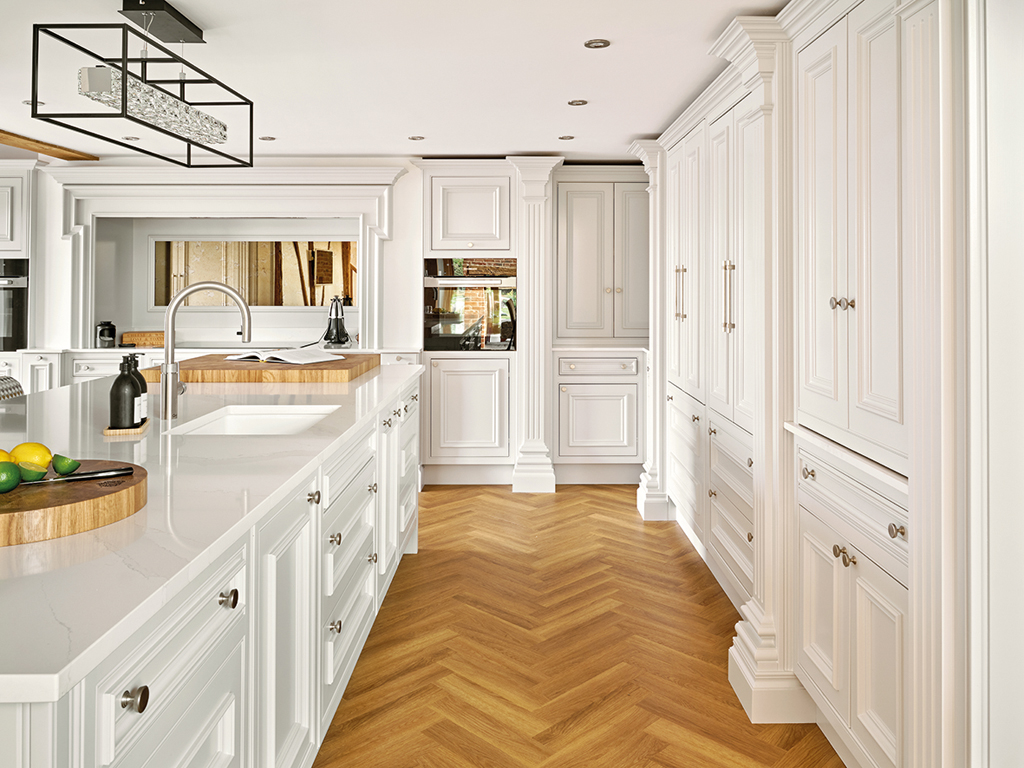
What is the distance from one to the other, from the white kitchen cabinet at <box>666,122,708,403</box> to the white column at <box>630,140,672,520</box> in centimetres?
16

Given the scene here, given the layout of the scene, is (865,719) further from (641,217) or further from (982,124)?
(641,217)

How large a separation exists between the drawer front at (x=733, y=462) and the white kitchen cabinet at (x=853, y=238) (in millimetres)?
579

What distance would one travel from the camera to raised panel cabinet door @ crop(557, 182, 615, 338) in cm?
528

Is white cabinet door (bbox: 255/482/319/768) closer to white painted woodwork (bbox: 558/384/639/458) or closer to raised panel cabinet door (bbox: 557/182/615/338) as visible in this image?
white painted woodwork (bbox: 558/384/639/458)

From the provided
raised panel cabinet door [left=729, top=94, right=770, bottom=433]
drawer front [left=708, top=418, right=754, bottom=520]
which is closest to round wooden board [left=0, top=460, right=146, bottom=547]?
raised panel cabinet door [left=729, top=94, right=770, bottom=433]

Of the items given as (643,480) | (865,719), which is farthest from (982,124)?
(643,480)

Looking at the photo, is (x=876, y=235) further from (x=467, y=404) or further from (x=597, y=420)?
(x=467, y=404)

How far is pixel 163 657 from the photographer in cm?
96

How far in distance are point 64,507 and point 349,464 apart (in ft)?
3.54

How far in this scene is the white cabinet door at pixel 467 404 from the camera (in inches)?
204

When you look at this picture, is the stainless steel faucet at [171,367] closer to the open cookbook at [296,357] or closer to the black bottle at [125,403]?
the black bottle at [125,403]

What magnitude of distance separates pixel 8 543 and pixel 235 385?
1.90m

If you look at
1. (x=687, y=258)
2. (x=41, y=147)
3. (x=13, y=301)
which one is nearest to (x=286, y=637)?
(x=687, y=258)

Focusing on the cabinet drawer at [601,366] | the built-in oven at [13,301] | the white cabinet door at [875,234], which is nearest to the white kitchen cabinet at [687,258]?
the cabinet drawer at [601,366]
